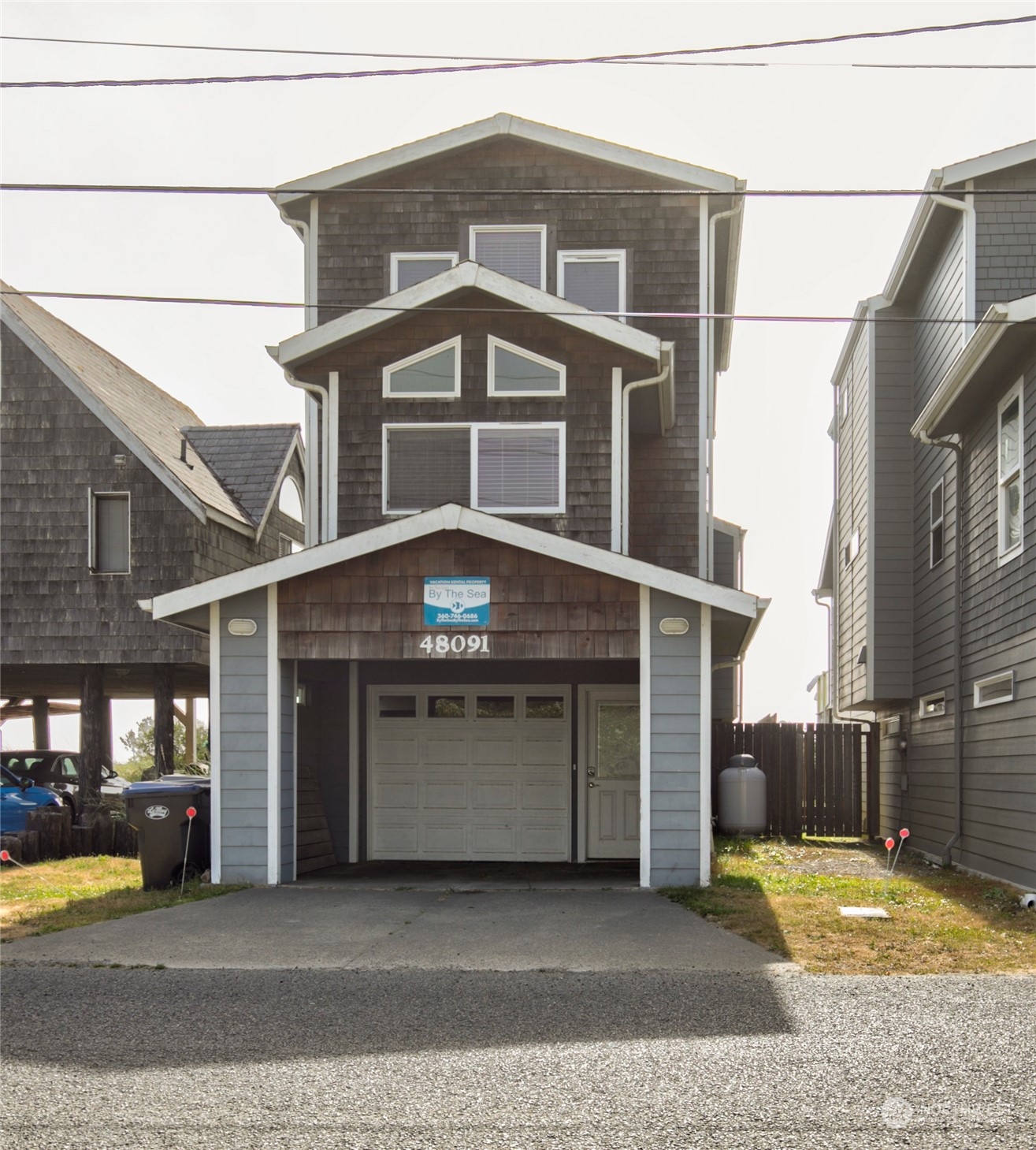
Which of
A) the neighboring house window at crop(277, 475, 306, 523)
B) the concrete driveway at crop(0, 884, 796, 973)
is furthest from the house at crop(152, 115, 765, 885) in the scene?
the neighboring house window at crop(277, 475, 306, 523)

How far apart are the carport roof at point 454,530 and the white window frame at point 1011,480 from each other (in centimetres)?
249

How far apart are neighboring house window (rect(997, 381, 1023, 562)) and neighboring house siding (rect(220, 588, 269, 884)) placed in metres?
7.36

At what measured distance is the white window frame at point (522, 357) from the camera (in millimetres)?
15758

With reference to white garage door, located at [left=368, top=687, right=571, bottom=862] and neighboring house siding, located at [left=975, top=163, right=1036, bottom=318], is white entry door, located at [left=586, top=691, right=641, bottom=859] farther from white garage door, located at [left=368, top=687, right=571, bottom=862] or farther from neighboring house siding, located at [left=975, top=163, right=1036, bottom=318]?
neighboring house siding, located at [left=975, top=163, right=1036, bottom=318]

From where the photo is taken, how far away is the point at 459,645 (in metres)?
13.2

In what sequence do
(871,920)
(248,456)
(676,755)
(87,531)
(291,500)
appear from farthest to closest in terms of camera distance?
(291,500) < (248,456) < (87,531) < (676,755) < (871,920)

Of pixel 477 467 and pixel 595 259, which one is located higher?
pixel 595 259

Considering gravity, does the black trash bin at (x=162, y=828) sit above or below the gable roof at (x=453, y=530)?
below

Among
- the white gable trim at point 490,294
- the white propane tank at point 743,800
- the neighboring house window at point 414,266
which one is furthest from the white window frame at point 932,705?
the neighboring house window at point 414,266

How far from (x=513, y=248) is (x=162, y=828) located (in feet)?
29.2

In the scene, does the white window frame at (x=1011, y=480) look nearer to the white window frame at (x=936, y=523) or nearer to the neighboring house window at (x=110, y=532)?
the white window frame at (x=936, y=523)

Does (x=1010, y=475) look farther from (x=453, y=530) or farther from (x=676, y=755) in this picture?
(x=453, y=530)

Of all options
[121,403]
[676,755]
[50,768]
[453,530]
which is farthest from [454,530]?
[50,768]

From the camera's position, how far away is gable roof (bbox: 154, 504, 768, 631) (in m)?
12.8
